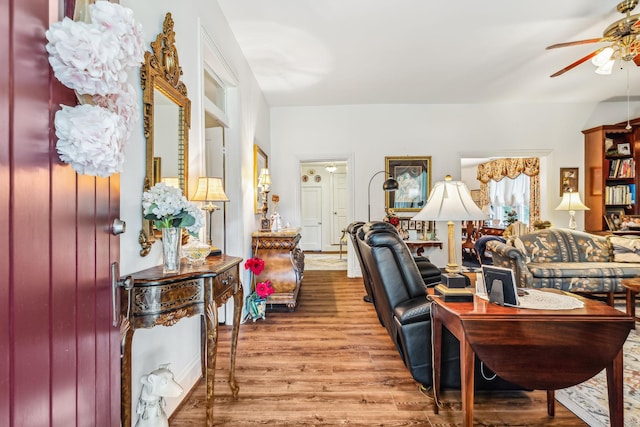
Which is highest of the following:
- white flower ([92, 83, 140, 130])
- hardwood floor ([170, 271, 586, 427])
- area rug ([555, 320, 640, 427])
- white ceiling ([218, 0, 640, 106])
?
white ceiling ([218, 0, 640, 106])

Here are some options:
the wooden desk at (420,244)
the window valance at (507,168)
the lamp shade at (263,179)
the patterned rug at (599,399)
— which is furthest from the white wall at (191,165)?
the window valance at (507,168)

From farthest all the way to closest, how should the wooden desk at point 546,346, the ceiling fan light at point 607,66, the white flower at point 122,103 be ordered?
the ceiling fan light at point 607,66 → the wooden desk at point 546,346 → the white flower at point 122,103

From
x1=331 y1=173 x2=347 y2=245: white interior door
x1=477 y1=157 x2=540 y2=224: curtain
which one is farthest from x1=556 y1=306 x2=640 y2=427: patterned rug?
x1=331 y1=173 x2=347 y2=245: white interior door

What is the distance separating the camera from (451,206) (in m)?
1.81

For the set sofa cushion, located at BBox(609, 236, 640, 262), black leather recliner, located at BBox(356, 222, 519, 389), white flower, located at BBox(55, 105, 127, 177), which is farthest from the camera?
sofa cushion, located at BBox(609, 236, 640, 262)

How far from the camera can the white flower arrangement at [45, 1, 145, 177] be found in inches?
31.5

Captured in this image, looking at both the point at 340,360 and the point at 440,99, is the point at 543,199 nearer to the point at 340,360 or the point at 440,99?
the point at 440,99

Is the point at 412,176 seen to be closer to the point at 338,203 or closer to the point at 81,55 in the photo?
the point at 338,203

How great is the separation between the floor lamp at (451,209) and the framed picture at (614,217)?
15.4 ft

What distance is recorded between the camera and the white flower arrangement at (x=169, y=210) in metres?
1.43

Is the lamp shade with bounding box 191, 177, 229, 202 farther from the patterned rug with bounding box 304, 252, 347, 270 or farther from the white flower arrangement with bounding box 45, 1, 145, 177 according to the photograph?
the patterned rug with bounding box 304, 252, 347, 270

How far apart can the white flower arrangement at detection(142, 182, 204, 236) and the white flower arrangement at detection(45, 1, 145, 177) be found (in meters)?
0.52

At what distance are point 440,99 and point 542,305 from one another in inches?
175

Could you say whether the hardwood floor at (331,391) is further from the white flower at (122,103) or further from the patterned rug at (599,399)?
the white flower at (122,103)
